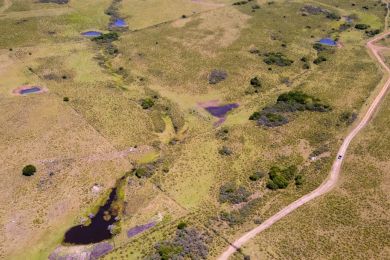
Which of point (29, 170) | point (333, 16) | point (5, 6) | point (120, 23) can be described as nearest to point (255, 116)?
point (29, 170)

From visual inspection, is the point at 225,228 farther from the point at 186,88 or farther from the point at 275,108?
the point at 186,88

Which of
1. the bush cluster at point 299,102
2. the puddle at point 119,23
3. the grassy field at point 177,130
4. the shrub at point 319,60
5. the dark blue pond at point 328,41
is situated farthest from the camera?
the puddle at point 119,23

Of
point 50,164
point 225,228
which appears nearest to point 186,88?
point 50,164

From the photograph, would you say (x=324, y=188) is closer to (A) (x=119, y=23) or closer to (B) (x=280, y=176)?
(B) (x=280, y=176)

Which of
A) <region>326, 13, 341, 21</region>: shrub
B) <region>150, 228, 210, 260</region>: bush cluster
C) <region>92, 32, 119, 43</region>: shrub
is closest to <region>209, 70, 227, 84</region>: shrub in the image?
<region>92, 32, 119, 43</region>: shrub

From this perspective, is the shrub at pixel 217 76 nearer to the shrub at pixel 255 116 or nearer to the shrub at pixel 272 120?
the shrub at pixel 255 116

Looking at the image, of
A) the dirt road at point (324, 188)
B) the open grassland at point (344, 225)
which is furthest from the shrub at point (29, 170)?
the open grassland at point (344, 225)
